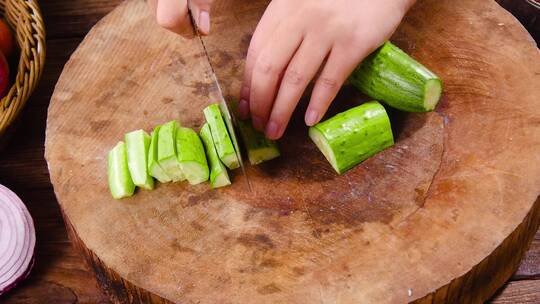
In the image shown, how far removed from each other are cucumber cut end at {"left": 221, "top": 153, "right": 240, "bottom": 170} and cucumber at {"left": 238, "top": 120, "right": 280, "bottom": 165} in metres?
0.06

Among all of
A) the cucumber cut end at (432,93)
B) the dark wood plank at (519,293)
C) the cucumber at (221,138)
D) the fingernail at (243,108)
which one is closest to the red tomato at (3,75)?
the cucumber at (221,138)

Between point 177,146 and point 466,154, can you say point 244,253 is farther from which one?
point 466,154

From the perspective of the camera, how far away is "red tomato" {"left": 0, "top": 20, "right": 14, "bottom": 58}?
305 centimetres

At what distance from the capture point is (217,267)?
6.89ft

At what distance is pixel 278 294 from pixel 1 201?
1.40 meters

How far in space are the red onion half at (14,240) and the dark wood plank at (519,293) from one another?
1900mm

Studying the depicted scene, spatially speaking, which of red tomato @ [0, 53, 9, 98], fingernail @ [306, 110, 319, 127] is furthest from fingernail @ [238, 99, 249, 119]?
red tomato @ [0, 53, 9, 98]

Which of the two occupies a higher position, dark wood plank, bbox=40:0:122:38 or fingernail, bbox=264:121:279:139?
fingernail, bbox=264:121:279:139

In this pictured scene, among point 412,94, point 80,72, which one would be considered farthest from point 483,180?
point 80,72

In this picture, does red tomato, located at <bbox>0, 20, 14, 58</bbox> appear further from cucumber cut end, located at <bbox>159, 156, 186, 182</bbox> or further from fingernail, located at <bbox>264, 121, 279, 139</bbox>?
fingernail, located at <bbox>264, 121, 279, 139</bbox>

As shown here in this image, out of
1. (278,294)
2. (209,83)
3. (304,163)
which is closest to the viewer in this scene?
(278,294)

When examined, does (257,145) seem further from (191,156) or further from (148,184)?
(148,184)

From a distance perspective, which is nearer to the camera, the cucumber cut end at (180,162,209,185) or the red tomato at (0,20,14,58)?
the cucumber cut end at (180,162,209,185)

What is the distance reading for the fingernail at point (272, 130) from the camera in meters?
2.31
